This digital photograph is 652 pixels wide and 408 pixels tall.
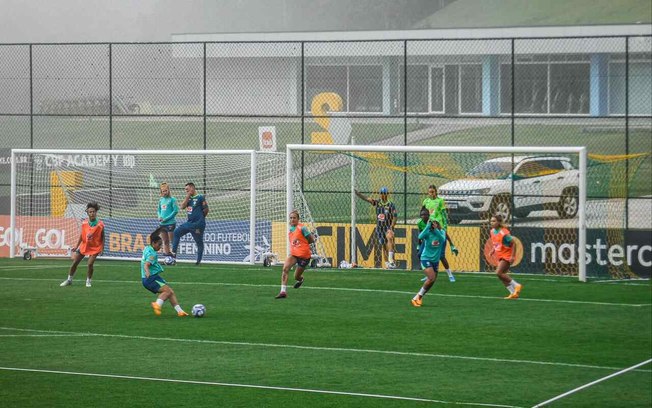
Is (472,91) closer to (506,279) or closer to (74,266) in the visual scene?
(506,279)

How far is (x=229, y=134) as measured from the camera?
56.3 m

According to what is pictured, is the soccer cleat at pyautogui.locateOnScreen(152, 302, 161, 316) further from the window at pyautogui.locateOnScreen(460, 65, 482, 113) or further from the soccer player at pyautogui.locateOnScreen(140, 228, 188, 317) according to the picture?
the window at pyautogui.locateOnScreen(460, 65, 482, 113)

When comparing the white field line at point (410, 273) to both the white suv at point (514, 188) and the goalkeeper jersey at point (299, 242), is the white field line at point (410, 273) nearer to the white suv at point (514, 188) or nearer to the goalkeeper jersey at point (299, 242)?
the white suv at point (514, 188)

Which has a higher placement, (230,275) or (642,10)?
(642,10)

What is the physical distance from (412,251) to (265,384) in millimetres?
15050

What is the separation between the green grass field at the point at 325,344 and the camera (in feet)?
46.3

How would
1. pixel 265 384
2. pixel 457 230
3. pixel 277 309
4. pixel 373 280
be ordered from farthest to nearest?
1. pixel 457 230
2. pixel 373 280
3. pixel 277 309
4. pixel 265 384

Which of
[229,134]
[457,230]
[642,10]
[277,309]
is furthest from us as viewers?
[642,10]

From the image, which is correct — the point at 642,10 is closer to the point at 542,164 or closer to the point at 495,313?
the point at 542,164

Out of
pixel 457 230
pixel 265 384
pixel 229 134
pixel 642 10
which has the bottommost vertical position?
pixel 265 384

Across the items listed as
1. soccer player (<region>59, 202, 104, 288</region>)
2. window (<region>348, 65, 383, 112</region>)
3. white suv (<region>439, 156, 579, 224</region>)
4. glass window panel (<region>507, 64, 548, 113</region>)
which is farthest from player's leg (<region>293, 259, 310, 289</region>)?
glass window panel (<region>507, 64, 548, 113</region>)

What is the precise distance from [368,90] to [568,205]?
90.6 ft

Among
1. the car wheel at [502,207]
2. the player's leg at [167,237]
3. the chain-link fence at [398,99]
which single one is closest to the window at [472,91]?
the chain-link fence at [398,99]

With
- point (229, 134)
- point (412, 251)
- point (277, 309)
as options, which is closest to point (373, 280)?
point (412, 251)
